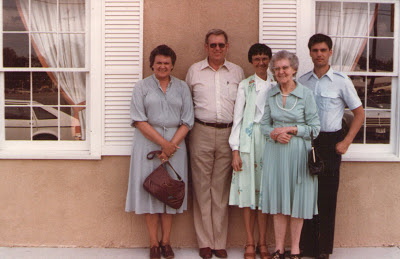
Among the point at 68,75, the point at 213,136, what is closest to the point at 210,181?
the point at 213,136

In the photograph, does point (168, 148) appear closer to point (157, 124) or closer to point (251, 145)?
point (157, 124)

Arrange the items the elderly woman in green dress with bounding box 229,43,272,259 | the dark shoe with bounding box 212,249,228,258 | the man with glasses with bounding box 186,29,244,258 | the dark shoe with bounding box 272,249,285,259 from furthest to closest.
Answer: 1. the dark shoe with bounding box 212,249,228,258
2. the man with glasses with bounding box 186,29,244,258
3. the elderly woman in green dress with bounding box 229,43,272,259
4. the dark shoe with bounding box 272,249,285,259

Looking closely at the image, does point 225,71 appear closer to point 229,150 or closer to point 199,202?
point 229,150

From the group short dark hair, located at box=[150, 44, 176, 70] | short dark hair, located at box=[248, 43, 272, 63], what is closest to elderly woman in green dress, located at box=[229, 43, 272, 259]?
short dark hair, located at box=[248, 43, 272, 63]

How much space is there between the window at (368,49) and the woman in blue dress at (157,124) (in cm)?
166

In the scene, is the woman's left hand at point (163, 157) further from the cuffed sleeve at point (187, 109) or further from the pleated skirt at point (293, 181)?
the pleated skirt at point (293, 181)

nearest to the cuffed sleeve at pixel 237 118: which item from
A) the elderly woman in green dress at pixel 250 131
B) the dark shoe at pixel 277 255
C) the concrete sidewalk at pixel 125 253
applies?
the elderly woman in green dress at pixel 250 131

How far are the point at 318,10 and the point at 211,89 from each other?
1.44 m

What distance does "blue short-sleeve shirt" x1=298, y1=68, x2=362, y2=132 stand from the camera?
4.29 meters

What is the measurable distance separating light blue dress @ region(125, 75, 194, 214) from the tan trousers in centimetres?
16

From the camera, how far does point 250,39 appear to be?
4797mm

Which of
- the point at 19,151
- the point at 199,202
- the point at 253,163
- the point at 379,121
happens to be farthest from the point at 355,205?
the point at 19,151

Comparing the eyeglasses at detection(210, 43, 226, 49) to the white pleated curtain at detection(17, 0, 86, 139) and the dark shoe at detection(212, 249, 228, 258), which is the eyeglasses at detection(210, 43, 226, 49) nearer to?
the white pleated curtain at detection(17, 0, 86, 139)

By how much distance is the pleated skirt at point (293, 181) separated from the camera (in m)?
4.12
